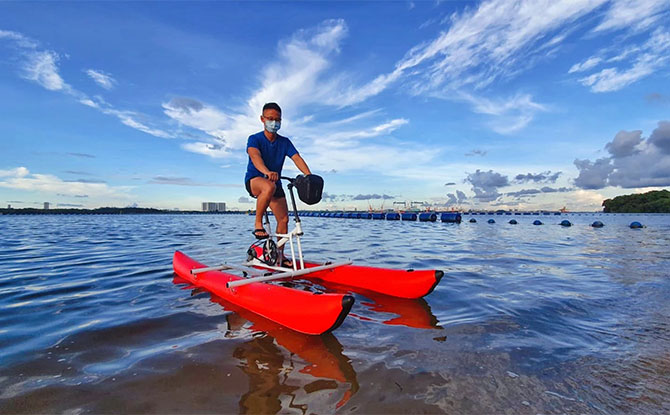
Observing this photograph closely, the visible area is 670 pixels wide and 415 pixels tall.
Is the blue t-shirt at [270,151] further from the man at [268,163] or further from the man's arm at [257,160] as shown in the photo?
the man's arm at [257,160]

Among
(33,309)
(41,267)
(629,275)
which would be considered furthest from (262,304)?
(629,275)

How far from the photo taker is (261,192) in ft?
19.0

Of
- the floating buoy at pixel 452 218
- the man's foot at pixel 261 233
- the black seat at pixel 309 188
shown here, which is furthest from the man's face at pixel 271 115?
the floating buoy at pixel 452 218

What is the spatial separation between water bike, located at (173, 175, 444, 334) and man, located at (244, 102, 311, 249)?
365mm

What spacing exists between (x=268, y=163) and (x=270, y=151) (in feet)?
0.76

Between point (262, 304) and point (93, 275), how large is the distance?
5473 mm

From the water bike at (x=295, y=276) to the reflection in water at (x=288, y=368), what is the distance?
0.82ft

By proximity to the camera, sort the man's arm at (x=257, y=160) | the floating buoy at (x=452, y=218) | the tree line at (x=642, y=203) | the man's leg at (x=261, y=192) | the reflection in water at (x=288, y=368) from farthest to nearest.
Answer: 1. the tree line at (x=642, y=203)
2. the floating buoy at (x=452, y=218)
3. the man's leg at (x=261, y=192)
4. the man's arm at (x=257, y=160)
5. the reflection in water at (x=288, y=368)

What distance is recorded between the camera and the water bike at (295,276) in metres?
3.85

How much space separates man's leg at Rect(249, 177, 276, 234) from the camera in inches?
221

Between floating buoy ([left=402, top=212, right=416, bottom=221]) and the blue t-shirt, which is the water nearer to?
the blue t-shirt

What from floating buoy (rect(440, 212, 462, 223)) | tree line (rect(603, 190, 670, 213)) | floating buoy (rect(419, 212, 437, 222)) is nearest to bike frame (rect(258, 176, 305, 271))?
floating buoy (rect(440, 212, 462, 223))

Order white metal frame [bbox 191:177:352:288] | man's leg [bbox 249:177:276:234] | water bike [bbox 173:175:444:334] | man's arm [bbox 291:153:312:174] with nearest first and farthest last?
water bike [bbox 173:175:444:334] < white metal frame [bbox 191:177:352:288] < man's leg [bbox 249:177:276:234] < man's arm [bbox 291:153:312:174]

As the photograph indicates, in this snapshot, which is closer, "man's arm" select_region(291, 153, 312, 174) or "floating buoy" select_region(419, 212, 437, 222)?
"man's arm" select_region(291, 153, 312, 174)
